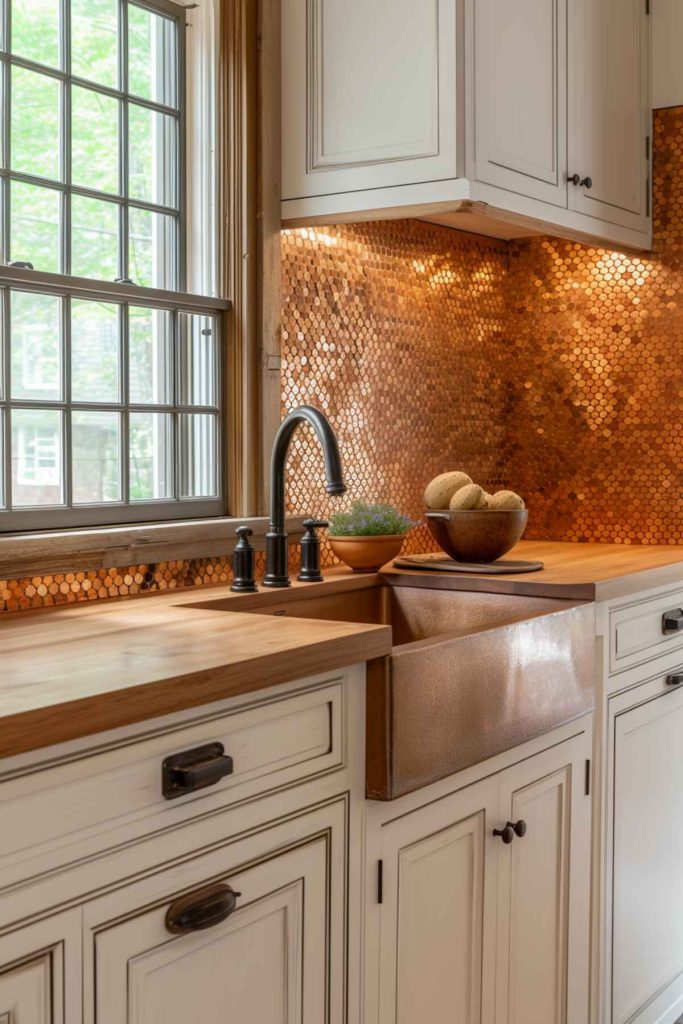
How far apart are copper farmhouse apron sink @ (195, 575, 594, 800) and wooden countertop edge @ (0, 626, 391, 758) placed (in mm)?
92

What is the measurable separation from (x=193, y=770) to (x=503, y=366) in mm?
2331

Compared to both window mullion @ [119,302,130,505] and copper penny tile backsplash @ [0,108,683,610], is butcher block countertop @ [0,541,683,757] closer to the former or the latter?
window mullion @ [119,302,130,505]

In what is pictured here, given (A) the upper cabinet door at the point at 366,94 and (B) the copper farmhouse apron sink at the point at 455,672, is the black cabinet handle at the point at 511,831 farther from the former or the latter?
(A) the upper cabinet door at the point at 366,94

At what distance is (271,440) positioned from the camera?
8.27 feet

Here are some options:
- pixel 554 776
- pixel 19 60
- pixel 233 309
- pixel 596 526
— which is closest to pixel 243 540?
pixel 233 309

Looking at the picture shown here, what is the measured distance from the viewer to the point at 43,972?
1189 millimetres

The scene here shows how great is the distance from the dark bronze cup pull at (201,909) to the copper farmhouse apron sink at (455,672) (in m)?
0.33

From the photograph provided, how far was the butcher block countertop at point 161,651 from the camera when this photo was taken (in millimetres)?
1220

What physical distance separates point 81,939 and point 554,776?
119 cm

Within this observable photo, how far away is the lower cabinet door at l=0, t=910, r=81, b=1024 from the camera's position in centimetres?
115

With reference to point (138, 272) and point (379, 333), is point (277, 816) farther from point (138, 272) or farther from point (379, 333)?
point (379, 333)

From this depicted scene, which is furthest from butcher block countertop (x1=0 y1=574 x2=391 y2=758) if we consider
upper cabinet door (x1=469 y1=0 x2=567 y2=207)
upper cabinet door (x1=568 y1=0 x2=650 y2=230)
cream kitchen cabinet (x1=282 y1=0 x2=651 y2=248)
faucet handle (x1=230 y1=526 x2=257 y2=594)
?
upper cabinet door (x1=568 y1=0 x2=650 y2=230)

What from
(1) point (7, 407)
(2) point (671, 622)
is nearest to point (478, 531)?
(2) point (671, 622)

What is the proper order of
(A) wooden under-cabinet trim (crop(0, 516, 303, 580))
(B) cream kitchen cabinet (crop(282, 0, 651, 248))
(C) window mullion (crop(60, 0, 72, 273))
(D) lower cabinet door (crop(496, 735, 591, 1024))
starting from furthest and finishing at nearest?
1. (B) cream kitchen cabinet (crop(282, 0, 651, 248))
2. (C) window mullion (crop(60, 0, 72, 273))
3. (D) lower cabinet door (crop(496, 735, 591, 1024))
4. (A) wooden under-cabinet trim (crop(0, 516, 303, 580))
